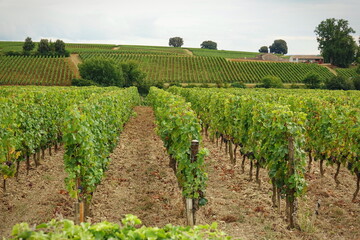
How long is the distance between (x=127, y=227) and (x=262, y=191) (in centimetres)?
686

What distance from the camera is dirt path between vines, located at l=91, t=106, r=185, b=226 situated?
24.9 ft

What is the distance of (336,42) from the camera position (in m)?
79.4

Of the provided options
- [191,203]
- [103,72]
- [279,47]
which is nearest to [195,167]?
[191,203]

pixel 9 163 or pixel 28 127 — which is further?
pixel 28 127

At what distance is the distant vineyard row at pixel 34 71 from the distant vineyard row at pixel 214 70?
41.0 feet

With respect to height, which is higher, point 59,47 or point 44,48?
point 59,47

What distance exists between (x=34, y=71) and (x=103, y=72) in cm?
1733

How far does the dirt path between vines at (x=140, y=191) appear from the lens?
7594 millimetres

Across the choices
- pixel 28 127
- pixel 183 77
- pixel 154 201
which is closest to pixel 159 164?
pixel 154 201

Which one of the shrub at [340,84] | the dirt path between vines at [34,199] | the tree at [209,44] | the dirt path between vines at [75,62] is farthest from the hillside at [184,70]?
the tree at [209,44]

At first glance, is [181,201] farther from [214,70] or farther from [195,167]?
[214,70]

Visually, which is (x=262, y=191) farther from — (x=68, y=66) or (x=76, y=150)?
(x=68, y=66)

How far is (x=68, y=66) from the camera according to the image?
7175cm

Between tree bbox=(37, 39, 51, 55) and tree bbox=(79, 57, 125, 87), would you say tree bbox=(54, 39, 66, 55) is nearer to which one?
tree bbox=(37, 39, 51, 55)
